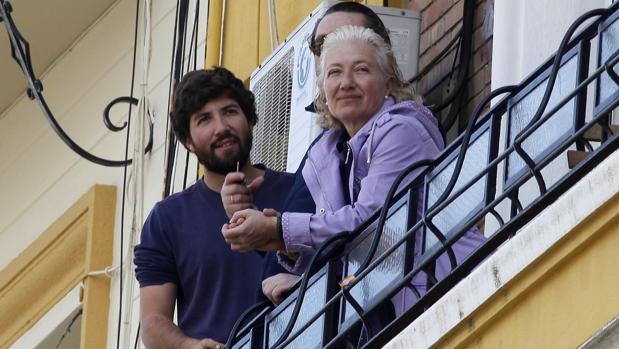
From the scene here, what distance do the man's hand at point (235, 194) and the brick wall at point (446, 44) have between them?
1.45m

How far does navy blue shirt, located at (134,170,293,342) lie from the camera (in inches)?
296

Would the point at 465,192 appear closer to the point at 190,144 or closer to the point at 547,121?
the point at 547,121

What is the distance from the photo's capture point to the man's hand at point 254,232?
6652 millimetres

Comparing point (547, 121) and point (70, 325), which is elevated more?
point (70, 325)

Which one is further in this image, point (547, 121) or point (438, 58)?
point (438, 58)

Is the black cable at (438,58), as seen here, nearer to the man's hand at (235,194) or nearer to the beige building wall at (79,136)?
the man's hand at (235,194)

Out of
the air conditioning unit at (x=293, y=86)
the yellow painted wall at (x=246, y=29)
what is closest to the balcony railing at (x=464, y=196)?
the air conditioning unit at (x=293, y=86)

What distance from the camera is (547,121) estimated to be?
598 cm

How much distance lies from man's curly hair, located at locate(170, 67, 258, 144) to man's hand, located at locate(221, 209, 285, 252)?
1.14 metres

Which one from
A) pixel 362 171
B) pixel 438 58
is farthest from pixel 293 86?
pixel 362 171

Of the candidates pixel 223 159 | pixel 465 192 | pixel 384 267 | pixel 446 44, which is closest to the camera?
pixel 465 192

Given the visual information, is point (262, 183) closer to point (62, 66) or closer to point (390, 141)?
point (390, 141)

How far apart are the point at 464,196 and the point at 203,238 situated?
62.5 inches

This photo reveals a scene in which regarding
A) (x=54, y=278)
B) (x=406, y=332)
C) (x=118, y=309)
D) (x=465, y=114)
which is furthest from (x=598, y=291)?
(x=54, y=278)
